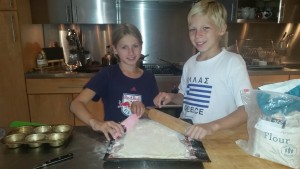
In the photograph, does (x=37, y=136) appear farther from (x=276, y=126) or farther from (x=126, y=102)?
(x=276, y=126)

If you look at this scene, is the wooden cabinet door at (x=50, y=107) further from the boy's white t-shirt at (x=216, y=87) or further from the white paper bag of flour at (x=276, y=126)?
the white paper bag of flour at (x=276, y=126)

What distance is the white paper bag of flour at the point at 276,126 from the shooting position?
676mm

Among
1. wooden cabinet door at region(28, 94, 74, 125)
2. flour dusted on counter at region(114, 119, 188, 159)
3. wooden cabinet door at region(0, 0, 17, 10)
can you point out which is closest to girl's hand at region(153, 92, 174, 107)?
flour dusted on counter at region(114, 119, 188, 159)

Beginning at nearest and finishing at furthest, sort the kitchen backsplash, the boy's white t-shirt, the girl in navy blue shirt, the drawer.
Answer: the boy's white t-shirt
the girl in navy blue shirt
the drawer
the kitchen backsplash

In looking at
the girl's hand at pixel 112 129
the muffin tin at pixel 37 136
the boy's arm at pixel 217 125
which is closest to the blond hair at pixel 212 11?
the boy's arm at pixel 217 125

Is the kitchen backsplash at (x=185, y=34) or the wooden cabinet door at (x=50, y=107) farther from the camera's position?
the kitchen backsplash at (x=185, y=34)

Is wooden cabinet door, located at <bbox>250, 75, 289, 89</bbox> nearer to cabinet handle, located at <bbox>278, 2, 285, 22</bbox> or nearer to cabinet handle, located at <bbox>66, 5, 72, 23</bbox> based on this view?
cabinet handle, located at <bbox>278, 2, 285, 22</bbox>

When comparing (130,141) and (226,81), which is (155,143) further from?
(226,81)

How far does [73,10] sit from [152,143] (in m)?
1.89

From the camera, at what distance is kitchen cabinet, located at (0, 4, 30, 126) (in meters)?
2.16

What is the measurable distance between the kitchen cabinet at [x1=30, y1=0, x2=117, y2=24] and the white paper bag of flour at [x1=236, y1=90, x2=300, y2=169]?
1885 millimetres

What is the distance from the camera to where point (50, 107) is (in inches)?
91.4

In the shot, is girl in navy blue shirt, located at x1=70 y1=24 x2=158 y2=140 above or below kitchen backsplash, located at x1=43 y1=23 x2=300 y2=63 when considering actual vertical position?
below

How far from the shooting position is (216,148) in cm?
84
